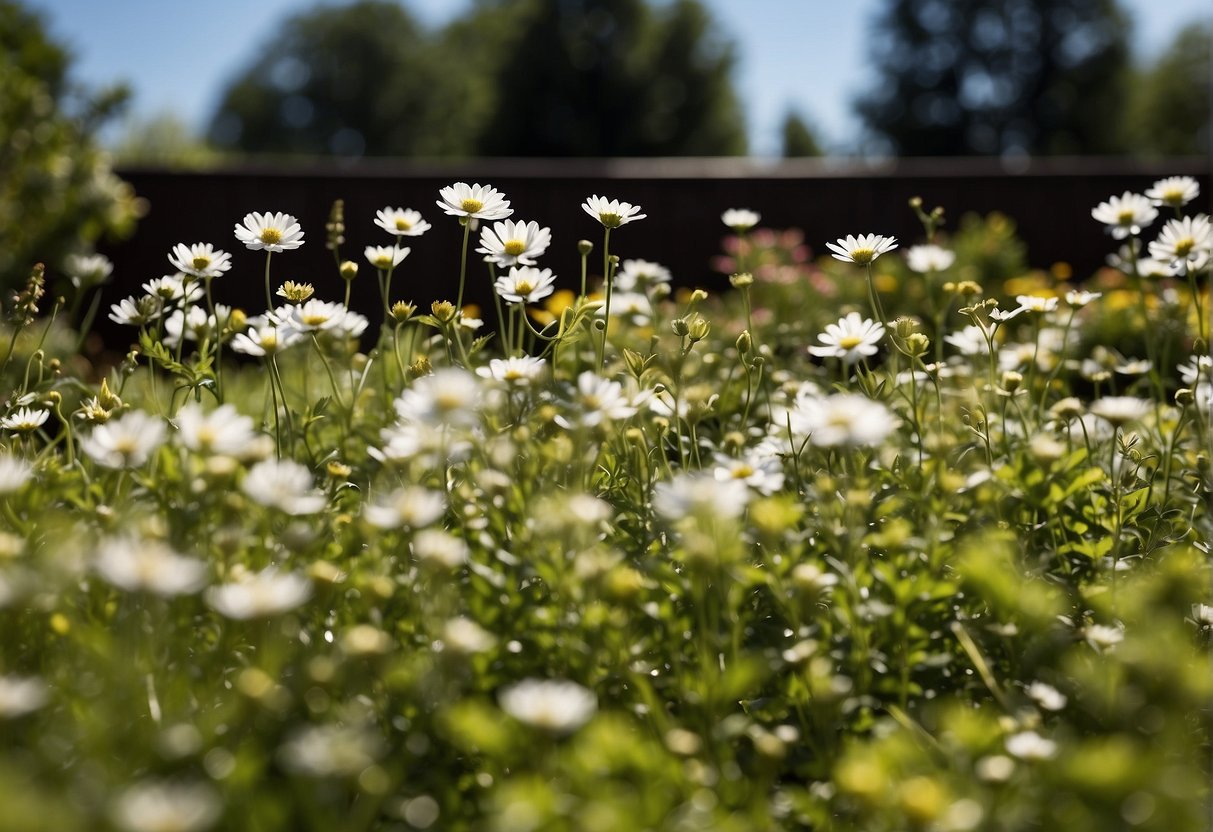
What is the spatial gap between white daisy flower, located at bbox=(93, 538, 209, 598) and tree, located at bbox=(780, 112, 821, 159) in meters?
31.0

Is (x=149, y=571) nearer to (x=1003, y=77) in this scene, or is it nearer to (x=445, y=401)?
(x=445, y=401)

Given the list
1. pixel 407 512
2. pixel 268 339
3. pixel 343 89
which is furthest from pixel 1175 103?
pixel 407 512

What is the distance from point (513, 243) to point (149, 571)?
88 centimetres

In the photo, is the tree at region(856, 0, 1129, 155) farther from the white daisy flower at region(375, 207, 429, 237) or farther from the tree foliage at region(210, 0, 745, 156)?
the white daisy flower at region(375, 207, 429, 237)

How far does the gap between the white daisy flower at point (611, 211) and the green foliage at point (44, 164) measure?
439 cm

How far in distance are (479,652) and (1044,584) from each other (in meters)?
0.72


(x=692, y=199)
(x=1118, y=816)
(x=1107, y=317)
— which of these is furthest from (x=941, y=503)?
(x=692, y=199)

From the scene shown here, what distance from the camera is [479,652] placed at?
114 cm

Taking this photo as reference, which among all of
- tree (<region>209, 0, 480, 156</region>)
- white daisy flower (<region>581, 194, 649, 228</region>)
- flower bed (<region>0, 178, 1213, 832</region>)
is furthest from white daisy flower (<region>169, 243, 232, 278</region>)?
tree (<region>209, 0, 480, 156</region>)

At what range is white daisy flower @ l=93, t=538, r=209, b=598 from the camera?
0.93 meters

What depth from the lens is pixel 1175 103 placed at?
85.8 feet

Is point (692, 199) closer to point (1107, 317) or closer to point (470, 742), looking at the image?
point (1107, 317)

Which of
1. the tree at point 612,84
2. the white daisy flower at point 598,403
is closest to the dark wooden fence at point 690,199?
the white daisy flower at point 598,403

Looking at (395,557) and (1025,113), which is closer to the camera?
(395,557)
